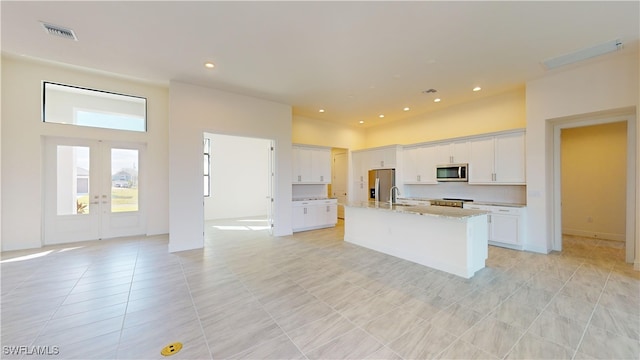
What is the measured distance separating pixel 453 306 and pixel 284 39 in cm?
385

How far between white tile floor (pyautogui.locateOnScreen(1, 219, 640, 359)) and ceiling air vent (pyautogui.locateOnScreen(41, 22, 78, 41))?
10.7 feet

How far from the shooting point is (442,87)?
489 centimetres

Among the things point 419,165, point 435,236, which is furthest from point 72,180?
point 419,165

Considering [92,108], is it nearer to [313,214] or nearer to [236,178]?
[236,178]

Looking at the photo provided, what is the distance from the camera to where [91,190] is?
5426 millimetres

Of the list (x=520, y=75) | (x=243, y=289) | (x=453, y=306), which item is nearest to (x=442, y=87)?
(x=520, y=75)

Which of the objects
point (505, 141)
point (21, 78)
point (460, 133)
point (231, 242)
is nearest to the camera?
point (21, 78)

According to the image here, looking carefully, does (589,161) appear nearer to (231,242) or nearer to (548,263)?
(548,263)

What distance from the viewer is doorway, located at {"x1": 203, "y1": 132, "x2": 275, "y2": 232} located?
848cm

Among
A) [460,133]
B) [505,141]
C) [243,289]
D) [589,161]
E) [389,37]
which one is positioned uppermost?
[389,37]

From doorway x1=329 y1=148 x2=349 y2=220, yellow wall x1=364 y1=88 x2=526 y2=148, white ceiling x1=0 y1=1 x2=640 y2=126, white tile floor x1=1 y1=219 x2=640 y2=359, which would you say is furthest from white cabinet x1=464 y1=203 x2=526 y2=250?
doorway x1=329 y1=148 x2=349 y2=220

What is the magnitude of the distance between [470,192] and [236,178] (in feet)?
24.7

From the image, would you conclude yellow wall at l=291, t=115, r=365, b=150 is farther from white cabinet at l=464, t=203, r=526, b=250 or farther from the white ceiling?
white cabinet at l=464, t=203, r=526, b=250

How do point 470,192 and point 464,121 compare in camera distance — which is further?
point 464,121
